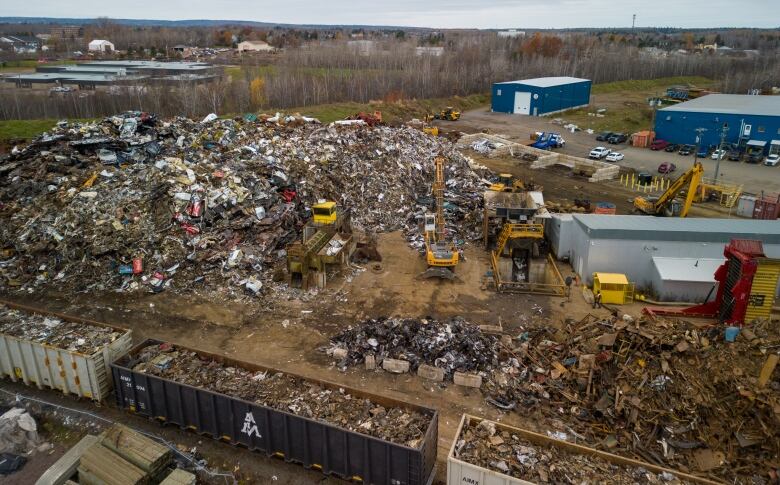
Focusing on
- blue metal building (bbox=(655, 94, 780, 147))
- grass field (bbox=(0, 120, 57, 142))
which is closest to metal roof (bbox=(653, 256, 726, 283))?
blue metal building (bbox=(655, 94, 780, 147))

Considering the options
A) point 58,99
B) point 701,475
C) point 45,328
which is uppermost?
point 58,99

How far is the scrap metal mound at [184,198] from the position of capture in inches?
787

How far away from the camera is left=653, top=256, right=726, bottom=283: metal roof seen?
1864 centimetres

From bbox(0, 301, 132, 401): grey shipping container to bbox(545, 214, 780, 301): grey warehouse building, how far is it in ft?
55.2

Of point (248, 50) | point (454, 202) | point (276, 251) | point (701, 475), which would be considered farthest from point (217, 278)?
point (248, 50)

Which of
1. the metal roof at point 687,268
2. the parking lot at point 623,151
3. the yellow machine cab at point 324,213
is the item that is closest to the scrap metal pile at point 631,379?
the metal roof at point 687,268

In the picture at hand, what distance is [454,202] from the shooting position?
27328mm

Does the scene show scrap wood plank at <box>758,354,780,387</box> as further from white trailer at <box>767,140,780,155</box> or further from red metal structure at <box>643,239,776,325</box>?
white trailer at <box>767,140,780,155</box>

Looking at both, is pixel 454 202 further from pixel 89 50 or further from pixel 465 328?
pixel 89 50

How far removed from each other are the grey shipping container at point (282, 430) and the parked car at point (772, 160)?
1656 inches

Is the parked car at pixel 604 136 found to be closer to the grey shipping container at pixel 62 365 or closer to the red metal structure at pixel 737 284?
the red metal structure at pixel 737 284

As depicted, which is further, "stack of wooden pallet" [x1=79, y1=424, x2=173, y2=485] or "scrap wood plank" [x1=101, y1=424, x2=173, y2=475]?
"scrap wood plank" [x1=101, y1=424, x2=173, y2=475]

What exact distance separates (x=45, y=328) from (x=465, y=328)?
12.2 m

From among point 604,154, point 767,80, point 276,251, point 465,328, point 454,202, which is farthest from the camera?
point 767,80
